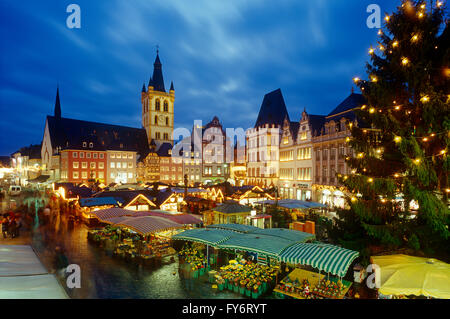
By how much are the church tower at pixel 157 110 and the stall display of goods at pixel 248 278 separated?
72.7m

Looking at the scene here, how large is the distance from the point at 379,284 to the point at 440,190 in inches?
146

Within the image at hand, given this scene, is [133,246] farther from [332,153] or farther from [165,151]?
[165,151]

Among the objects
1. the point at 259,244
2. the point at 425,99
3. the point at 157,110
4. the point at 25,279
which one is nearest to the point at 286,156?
the point at 259,244

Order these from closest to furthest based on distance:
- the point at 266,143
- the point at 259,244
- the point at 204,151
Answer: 1. the point at 259,244
2. the point at 266,143
3. the point at 204,151

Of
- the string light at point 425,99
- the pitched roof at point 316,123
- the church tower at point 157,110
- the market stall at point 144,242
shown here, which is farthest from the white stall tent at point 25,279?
the church tower at point 157,110

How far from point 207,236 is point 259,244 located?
3.00 meters

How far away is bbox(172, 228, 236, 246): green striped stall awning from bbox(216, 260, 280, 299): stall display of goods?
4.22ft

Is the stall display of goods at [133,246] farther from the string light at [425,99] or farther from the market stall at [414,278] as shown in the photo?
the string light at [425,99]

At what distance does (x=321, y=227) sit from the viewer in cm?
2220

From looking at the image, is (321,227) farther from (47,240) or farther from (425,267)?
(47,240)

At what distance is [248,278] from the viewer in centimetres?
1126

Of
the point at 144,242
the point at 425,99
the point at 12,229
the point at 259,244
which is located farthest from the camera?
the point at 12,229

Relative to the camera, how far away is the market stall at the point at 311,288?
31.9 feet

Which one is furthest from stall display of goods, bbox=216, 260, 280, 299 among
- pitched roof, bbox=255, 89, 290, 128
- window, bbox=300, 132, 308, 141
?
pitched roof, bbox=255, 89, 290, 128
